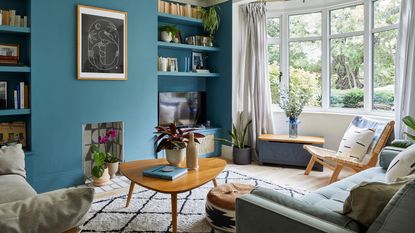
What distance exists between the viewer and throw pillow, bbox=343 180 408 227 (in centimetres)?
132

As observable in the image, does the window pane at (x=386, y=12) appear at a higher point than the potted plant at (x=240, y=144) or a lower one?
higher

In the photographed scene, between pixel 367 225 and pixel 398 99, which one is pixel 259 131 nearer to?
pixel 398 99

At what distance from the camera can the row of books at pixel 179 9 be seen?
181 inches

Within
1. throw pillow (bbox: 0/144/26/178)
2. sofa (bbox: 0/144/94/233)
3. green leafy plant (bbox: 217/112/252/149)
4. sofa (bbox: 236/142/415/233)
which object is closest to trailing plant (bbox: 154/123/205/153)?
throw pillow (bbox: 0/144/26/178)

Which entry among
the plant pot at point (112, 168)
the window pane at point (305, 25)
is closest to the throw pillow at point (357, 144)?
the window pane at point (305, 25)

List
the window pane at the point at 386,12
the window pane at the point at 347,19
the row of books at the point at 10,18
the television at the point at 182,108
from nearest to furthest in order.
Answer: the row of books at the point at 10,18 < the window pane at the point at 386,12 < the window pane at the point at 347,19 < the television at the point at 182,108

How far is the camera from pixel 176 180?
2.47 m

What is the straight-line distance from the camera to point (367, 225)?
1346 mm

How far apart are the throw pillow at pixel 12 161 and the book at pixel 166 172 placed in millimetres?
1030

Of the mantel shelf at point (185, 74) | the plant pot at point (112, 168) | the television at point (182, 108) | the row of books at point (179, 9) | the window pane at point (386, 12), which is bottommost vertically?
the plant pot at point (112, 168)

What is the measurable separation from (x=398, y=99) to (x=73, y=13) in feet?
12.7

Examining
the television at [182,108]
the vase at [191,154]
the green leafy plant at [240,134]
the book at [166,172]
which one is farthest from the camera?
the green leafy plant at [240,134]

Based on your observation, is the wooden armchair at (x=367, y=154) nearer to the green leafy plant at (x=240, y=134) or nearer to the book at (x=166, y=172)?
the green leafy plant at (x=240, y=134)

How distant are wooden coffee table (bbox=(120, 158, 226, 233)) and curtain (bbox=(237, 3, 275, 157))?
6.64 feet
